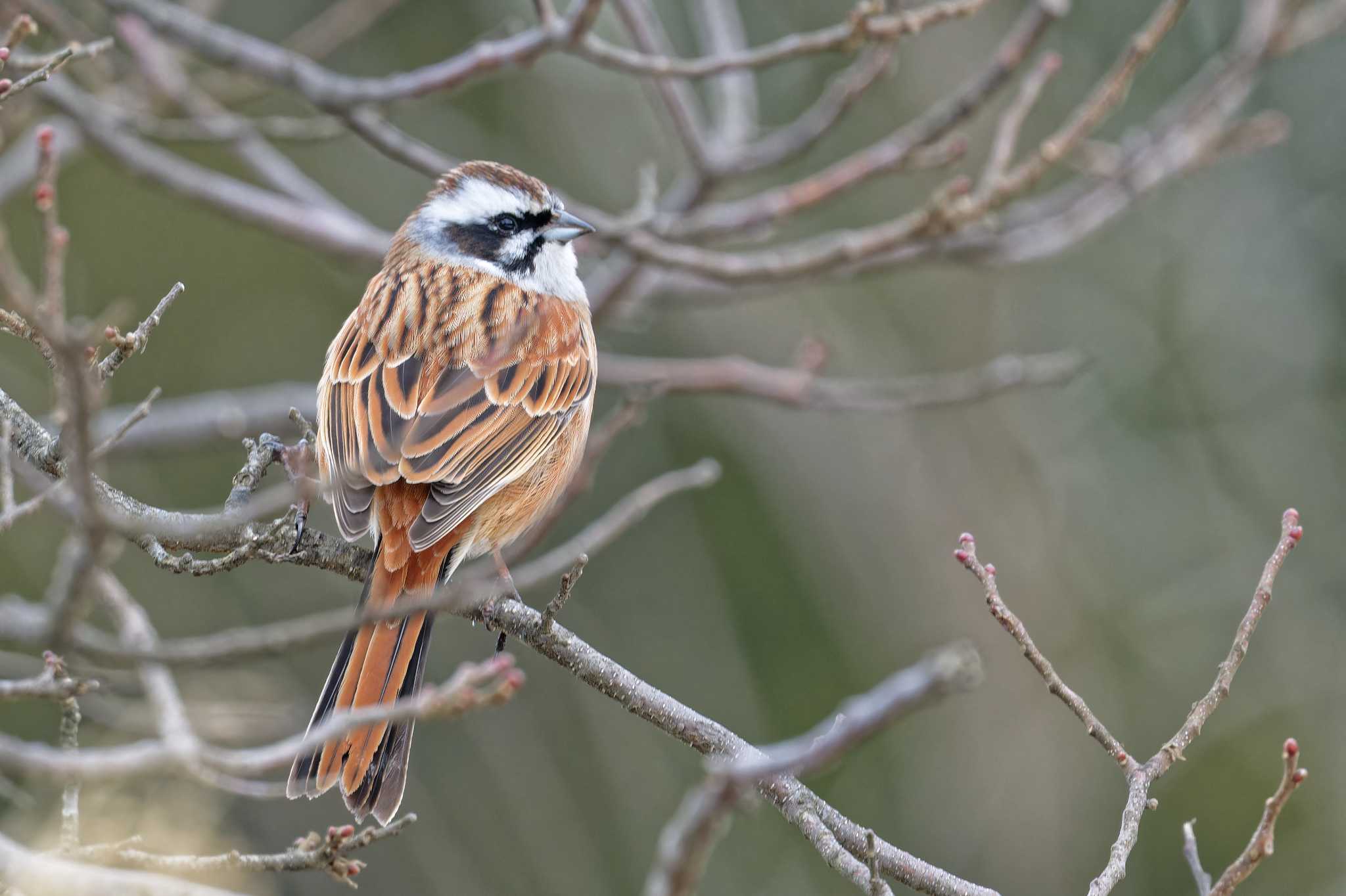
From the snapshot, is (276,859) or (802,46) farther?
(802,46)

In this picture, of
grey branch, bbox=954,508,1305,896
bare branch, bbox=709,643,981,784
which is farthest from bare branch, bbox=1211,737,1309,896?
bare branch, bbox=709,643,981,784

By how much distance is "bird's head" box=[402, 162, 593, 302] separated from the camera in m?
5.56

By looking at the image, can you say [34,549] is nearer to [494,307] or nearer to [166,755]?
[494,307]

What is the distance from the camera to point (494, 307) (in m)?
5.23

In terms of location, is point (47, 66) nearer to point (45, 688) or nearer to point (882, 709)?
point (45, 688)

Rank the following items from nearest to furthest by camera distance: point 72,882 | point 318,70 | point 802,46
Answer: point 72,882, point 802,46, point 318,70

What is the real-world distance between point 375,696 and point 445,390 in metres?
1.16

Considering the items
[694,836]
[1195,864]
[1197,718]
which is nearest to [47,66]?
[694,836]

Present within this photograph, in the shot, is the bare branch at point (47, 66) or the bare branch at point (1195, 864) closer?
the bare branch at point (1195, 864)

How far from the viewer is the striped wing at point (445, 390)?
435 centimetres

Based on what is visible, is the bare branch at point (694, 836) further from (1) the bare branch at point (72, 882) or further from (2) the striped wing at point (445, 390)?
(2) the striped wing at point (445, 390)

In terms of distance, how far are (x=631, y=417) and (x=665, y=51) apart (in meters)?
2.04

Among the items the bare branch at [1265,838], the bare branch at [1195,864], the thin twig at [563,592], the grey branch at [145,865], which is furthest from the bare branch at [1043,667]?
the grey branch at [145,865]

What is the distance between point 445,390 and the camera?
4.77m
